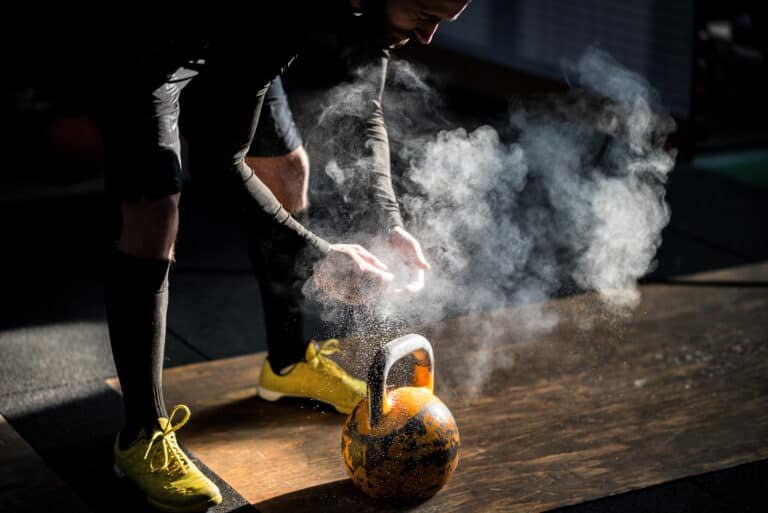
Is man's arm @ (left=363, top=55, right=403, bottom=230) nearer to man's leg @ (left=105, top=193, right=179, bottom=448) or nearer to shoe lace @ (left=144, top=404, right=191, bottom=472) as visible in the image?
man's leg @ (left=105, top=193, right=179, bottom=448)

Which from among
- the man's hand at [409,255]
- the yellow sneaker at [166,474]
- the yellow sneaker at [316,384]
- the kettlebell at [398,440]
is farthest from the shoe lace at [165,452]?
the man's hand at [409,255]

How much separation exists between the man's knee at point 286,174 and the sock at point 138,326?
48cm

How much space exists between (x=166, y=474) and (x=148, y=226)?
1.73 ft

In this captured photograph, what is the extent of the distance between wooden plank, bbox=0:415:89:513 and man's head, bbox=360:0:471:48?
1.18 m

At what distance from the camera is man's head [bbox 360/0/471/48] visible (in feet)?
5.87

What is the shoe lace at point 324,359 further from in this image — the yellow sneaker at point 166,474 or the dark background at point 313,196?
the yellow sneaker at point 166,474

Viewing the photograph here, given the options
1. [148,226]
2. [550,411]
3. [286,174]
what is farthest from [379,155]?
[550,411]

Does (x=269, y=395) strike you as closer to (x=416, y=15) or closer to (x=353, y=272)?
(x=353, y=272)

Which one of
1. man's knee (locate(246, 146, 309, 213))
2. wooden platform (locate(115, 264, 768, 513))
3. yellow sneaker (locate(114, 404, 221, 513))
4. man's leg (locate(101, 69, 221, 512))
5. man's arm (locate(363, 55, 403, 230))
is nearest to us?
man's leg (locate(101, 69, 221, 512))

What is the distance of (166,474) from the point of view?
204 cm

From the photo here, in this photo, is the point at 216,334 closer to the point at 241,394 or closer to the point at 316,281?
the point at 241,394

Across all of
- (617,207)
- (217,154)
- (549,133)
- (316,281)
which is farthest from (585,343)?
(549,133)

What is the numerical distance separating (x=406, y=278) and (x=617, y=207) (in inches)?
58.0

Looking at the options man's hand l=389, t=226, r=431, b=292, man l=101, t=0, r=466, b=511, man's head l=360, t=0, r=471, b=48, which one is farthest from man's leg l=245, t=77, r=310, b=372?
man's head l=360, t=0, r=471, b=48
